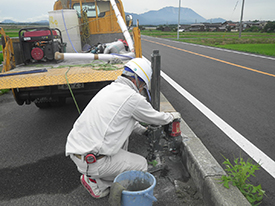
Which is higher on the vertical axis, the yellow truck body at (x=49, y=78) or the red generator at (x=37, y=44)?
the red generator at (x=37, y=44)

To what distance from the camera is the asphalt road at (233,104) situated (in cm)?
338

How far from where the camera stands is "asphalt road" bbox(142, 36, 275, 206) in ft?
11.1

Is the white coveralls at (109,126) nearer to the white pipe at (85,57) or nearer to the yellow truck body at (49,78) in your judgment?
the yellow truck body at (49,78)

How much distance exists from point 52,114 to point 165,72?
516 cm

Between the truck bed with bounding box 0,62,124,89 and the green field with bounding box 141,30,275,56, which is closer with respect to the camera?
the truck bed with bounding box 0,62,124,89

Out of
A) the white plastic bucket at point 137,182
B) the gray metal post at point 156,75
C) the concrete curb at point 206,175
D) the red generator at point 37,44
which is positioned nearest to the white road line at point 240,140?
the concrete curb at point 206,175

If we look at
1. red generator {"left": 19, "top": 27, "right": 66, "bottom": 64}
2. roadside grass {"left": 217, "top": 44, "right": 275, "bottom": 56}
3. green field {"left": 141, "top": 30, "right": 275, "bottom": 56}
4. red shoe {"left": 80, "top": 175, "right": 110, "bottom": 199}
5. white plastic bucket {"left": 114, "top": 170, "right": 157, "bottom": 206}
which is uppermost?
red generator {"left": 19, "top": 27, "right": 66, "bottom": 64}

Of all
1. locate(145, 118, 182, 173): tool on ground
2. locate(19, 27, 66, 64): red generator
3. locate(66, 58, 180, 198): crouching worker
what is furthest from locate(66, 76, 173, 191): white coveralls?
locate(19, 27, 66, 64): red generator

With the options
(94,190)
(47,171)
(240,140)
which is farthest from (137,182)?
(240,140)

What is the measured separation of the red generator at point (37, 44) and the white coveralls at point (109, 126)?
289 centimetres

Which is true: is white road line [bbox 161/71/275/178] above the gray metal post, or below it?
below

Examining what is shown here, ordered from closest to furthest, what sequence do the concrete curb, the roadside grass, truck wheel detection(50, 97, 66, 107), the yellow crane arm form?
the concrete curb, the yellow crane arm, truck wheel detection(50, 97, 66, 107), the roadside grass

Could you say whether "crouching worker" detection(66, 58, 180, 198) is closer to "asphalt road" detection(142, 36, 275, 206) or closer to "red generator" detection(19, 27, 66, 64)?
"asphalt road" detection(142, 36, 275, 206)

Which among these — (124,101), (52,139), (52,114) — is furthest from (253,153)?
(52,114)
